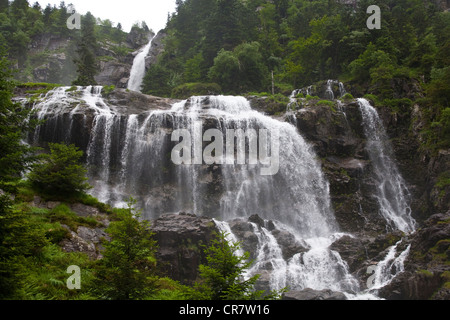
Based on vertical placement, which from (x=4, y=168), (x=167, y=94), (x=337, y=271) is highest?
(x=167, y=94)

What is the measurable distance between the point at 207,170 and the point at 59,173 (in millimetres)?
15471

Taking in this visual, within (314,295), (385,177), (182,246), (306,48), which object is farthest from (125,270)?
(306,48)

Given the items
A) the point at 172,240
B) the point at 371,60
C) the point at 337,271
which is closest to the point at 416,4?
the point at 371,60

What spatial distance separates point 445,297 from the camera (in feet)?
39.3

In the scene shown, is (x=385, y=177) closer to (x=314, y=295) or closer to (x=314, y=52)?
(x=314, y=295)

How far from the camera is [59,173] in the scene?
12.8 meters

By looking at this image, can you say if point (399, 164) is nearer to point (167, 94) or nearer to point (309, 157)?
point (309, 157)

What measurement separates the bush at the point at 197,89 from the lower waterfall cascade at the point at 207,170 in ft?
33.5

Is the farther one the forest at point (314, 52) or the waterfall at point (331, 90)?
the waterfall at point (331, 90)

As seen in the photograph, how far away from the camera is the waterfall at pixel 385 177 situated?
2470 cm

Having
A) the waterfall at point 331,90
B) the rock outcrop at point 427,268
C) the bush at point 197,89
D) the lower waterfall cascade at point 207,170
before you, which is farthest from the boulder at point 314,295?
the bush at point 197,89

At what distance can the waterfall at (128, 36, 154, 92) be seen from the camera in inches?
2105

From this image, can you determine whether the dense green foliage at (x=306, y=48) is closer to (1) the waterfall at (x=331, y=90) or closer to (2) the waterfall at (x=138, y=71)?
(1) the waterfall at (x=331, y=90)
